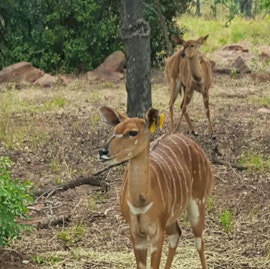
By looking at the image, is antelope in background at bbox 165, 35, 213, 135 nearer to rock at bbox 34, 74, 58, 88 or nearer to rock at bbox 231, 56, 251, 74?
rock at bbox 34, 74, 58, 88

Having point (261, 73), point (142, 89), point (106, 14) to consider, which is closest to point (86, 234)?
point (142, 89)

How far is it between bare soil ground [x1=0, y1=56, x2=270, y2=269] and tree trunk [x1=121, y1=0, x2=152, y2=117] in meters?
0.70

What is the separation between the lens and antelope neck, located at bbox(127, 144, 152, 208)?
427cm

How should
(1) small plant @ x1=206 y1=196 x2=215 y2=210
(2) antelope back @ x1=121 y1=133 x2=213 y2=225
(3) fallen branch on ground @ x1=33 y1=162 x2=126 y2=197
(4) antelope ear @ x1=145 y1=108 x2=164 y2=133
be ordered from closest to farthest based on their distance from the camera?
(4) antelope ear @ x1=145 y1=108 x2=164 y2=133
(2) antelope back @ x1=121 y1=133 x2=213 y2=225
(1) small plant @ x1=206 y1=196 x2=215 y2=210
(3) fallen branch on ground @ x1=33 y1=162 x2=126 y2=197

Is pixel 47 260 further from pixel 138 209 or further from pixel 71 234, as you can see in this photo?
pixel 138 209

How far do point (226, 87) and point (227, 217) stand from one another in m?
7.47

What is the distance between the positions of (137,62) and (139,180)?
15.2ft

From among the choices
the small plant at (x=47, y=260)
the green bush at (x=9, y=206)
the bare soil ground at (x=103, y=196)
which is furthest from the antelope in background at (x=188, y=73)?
the green bush at (x=9, y=206)

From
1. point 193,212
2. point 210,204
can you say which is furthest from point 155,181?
point 210,204

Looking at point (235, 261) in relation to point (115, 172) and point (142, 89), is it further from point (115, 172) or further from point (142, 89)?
point (142, 89)

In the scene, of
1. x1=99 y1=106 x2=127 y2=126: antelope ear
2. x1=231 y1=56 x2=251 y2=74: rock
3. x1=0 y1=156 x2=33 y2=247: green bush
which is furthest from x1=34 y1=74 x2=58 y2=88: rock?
x1=99 y1=106 x2=127 y2=126: antelope ear

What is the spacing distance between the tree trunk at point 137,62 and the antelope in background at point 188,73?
911 millimetres

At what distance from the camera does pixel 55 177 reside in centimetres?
771

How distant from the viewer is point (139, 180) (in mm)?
4312
